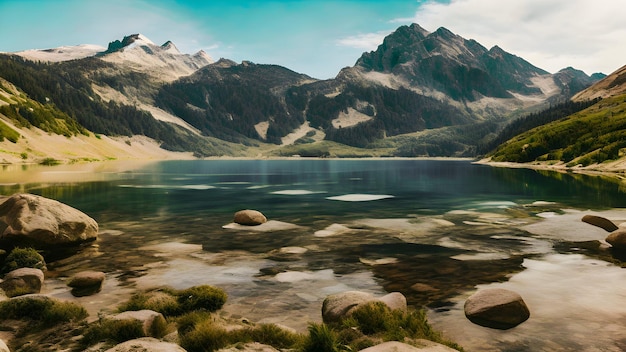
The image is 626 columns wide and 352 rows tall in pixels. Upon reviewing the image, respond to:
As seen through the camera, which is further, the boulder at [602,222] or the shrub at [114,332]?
the boulder at [602,222]

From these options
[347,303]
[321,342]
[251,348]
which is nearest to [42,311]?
[251,348]

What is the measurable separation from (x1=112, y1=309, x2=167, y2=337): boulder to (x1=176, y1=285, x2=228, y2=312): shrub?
2.32 meters

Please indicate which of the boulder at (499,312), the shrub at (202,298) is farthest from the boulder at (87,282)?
the boulder at (499,312)

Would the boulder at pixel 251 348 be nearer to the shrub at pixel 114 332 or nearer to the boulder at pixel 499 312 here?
the shrub at pixel 114 332

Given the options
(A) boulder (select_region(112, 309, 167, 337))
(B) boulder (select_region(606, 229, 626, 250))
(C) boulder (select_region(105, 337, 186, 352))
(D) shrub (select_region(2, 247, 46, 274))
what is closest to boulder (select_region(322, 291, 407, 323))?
(A) boulder (select_region(112, 309, 167, 337))

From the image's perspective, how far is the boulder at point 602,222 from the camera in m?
38.6

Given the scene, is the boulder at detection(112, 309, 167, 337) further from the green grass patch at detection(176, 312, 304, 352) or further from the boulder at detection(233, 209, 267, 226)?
the boulder at detection(233, 209, 267, 226)

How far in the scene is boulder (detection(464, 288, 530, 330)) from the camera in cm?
1711

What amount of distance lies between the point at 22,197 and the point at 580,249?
3950 cm

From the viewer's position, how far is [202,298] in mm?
19109

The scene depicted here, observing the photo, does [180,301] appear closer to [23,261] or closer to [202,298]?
[202,298]

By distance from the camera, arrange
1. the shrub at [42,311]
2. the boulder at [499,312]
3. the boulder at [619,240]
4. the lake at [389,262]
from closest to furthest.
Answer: the shrub at [42,311] < the boulder at [499,312] < the lake at [389,262] < the boulder at [619,240]

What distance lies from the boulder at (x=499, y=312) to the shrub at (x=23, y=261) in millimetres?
23147

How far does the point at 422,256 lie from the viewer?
29.5m
